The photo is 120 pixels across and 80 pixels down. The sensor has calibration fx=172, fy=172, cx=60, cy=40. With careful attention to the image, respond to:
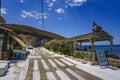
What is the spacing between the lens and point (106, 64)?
15.2 meters

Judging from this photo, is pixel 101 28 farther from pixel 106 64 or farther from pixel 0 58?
pixel 0 58

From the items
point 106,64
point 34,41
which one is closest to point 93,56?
point 106,64

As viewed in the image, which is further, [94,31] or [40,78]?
[94,31]

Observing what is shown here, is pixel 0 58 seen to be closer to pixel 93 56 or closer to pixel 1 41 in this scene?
pixel 1 41

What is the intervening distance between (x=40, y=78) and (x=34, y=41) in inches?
4477

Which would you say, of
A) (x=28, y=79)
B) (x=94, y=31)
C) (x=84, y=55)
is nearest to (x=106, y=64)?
(x=94, y=31)

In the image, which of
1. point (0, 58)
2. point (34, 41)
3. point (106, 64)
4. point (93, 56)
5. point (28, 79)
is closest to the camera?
point (28, 79)

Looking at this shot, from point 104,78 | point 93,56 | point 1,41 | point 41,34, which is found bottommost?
point 104,78

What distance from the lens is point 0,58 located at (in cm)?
2097

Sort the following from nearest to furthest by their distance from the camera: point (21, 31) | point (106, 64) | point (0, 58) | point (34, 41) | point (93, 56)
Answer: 1. point (106, 64)
2. point (93, 56)
3. point (0, 58)
4. point (34, 41)
5. point (21, 31)

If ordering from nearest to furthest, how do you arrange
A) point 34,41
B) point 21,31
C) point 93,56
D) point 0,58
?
1. point 93,56
2. point 0,58
3. point 34,41
4. point 21,31

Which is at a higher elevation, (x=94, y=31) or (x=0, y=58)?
(x=94, y=31)

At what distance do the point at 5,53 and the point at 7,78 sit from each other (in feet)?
37.0

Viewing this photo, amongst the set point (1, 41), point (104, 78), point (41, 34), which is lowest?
point (104, 78)
